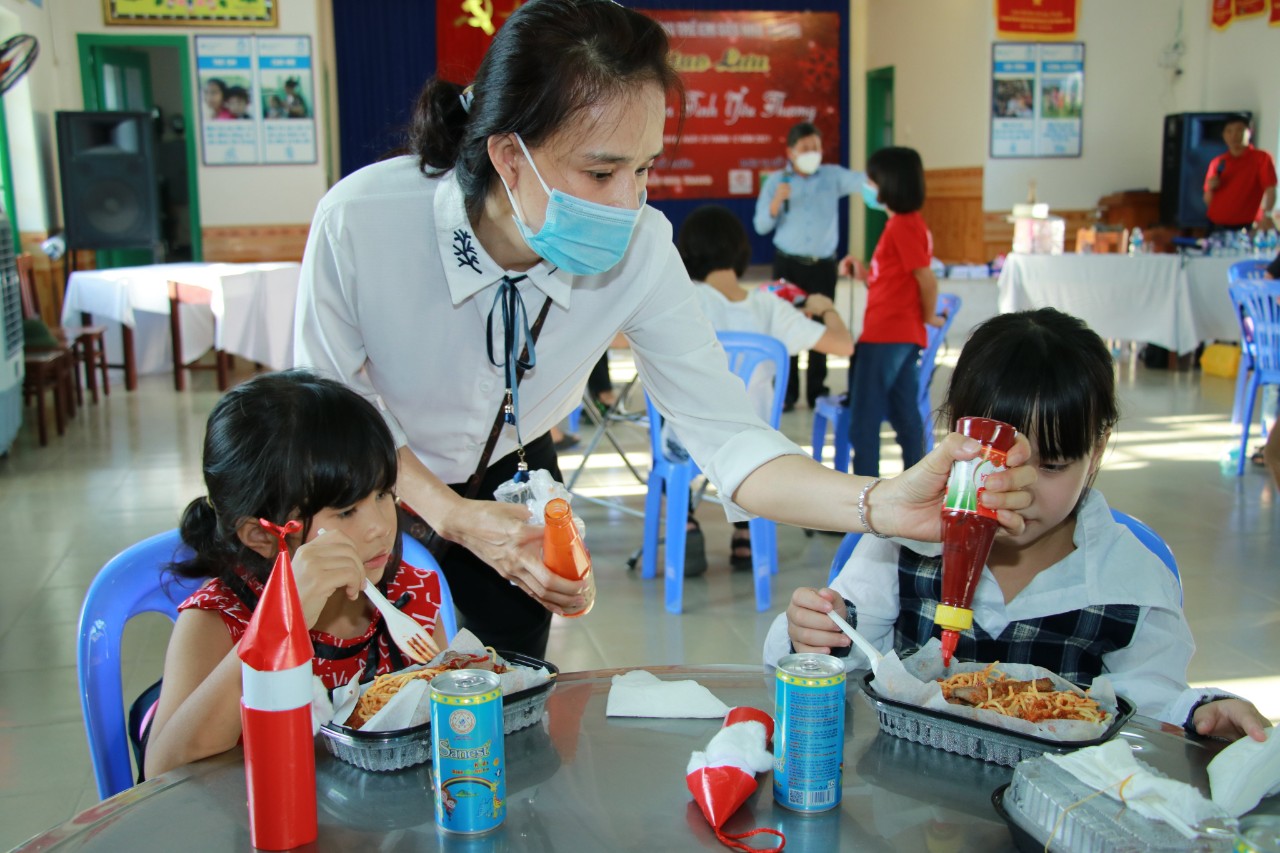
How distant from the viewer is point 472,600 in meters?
1.88

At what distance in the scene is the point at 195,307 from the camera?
7.72 m

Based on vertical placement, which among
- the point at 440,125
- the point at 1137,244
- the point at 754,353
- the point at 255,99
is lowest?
the point at 754,353

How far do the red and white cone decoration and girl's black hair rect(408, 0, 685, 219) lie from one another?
0.69m

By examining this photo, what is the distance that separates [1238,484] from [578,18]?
4.35 m

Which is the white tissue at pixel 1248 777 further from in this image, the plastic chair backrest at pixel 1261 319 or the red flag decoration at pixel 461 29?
the red flag decoration at pixel 461 29

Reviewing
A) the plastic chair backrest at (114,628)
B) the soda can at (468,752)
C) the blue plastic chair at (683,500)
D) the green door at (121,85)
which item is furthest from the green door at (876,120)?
the soda can at (468,752)

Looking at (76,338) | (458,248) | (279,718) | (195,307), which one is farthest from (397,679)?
(195,307)

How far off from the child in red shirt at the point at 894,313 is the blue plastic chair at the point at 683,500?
51 centimetres

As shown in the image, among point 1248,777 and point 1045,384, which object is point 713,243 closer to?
point 1045,384

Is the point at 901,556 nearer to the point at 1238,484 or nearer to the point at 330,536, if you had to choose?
the point at 330,536

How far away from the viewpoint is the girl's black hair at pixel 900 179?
4.18m

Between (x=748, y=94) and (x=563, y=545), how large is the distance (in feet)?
40.8

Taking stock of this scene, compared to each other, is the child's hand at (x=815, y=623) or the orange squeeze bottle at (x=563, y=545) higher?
the orange squeeze bottle at (x=563, y=545)

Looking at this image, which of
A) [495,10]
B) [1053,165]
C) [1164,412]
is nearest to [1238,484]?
[1164,412]
